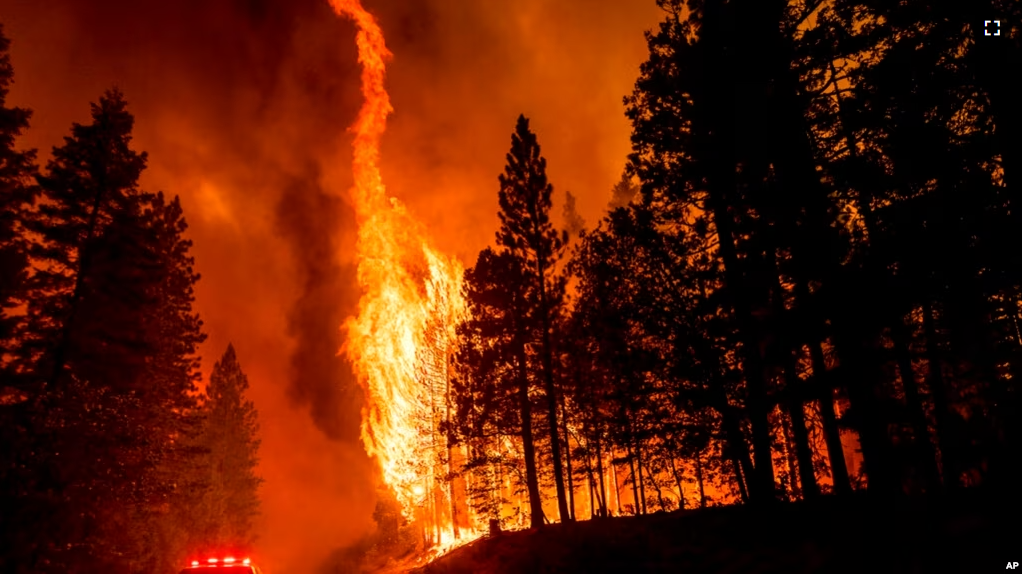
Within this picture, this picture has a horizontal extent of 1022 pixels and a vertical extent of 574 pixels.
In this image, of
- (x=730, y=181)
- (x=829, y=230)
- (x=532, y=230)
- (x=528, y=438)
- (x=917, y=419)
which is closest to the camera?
(x=829, y=230)

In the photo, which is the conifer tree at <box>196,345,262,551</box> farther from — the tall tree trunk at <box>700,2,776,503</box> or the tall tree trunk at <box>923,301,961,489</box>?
the tall tree trunk at <box>923,301,961,489</box>

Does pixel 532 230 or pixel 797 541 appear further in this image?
pixel 532 230

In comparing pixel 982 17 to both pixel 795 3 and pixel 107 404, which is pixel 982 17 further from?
pixel 107 404

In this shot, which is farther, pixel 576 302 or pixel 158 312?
pixel 158 312

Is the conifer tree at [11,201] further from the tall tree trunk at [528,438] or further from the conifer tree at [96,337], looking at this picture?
the tall tree trunk at [528,438]

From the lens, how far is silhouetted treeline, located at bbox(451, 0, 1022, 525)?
877 centimetres

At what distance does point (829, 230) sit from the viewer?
30.1ft

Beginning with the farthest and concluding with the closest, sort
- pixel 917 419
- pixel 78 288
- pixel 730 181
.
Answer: pixel 78 288 < pixel 730 181 < pixel 917 419

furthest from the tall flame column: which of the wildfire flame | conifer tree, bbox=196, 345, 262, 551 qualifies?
conifer tree, bbox=196, 345, 262, 551

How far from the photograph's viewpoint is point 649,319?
48.5 ft

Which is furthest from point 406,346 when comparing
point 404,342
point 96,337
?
point 96,337

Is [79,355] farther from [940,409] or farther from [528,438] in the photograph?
[940,409]

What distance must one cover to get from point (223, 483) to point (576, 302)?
39603 millimetres

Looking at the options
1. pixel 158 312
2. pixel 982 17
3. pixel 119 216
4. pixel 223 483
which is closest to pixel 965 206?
pixel 982 17
